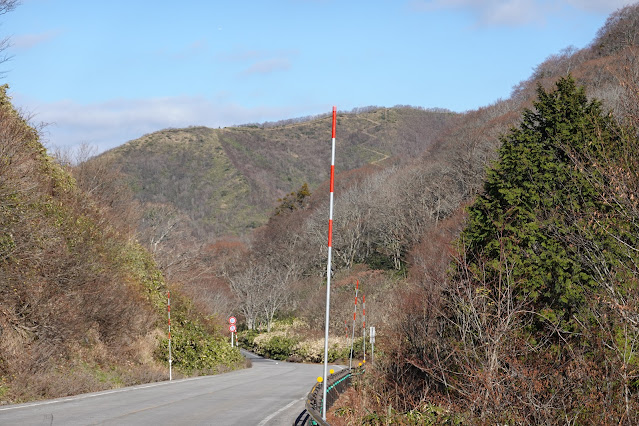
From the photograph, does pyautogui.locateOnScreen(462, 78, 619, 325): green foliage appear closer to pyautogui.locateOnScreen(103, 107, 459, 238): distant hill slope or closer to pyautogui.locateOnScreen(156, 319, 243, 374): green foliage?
pyautogui.locateOnScreen(156, 319, 243, 374): green foliage

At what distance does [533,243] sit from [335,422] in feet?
41.3

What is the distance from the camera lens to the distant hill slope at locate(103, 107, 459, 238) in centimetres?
13862

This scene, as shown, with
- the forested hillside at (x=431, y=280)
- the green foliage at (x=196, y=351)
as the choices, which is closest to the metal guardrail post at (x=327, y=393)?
the forested hillside at (x=431, y=280)

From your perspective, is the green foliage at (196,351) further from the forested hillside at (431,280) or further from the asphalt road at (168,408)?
the asphalt road at (168,408)

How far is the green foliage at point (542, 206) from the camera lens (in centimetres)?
2470

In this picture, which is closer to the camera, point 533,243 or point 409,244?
point 533,243

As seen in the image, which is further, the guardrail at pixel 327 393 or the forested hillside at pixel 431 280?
the forested hillside at pixel 431 280

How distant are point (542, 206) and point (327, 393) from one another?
14591 millimetres

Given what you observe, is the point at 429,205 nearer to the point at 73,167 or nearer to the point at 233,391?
the point at 73,167

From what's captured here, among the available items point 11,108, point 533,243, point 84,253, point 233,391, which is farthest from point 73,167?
point 533,243

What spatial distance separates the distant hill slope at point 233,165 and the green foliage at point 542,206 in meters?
89.5

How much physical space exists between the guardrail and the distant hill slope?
98.7 meters

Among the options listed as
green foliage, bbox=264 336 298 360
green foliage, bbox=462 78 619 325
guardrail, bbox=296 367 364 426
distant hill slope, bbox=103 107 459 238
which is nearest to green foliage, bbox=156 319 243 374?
guardrail, bbox=296 367 364 426

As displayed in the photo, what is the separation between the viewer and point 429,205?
222ft
